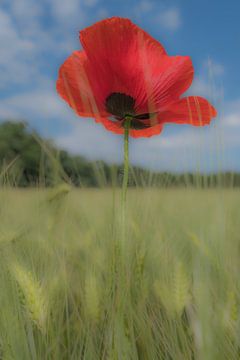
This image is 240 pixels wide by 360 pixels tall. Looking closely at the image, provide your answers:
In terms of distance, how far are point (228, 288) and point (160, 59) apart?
0.75 feet

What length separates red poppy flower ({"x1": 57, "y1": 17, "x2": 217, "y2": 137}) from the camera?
37 cm

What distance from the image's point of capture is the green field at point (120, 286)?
1.02ft

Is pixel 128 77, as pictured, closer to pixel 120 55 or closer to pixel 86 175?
pixel 120 55

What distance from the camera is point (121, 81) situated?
15.7 inches

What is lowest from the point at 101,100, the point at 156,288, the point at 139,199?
the point at 156,288

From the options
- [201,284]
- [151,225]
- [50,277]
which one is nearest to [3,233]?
[50,277]

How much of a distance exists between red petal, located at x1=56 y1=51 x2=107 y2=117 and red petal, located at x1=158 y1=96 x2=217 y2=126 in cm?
7

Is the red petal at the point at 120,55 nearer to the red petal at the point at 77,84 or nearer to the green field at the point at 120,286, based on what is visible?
the red petal at the point at 77,84

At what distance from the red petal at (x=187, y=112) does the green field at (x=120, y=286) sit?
80 mm

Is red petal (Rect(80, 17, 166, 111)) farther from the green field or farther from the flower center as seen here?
the green field

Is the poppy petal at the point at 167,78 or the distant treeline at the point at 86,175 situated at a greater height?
the poppy petal at the point at 167,78

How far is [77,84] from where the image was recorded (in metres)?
0.43

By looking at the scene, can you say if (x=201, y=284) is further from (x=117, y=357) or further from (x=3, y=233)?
(x=3, y=233)

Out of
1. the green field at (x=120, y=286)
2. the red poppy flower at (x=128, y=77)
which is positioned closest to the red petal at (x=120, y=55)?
the red poppy flower at (x=128, y=77)
